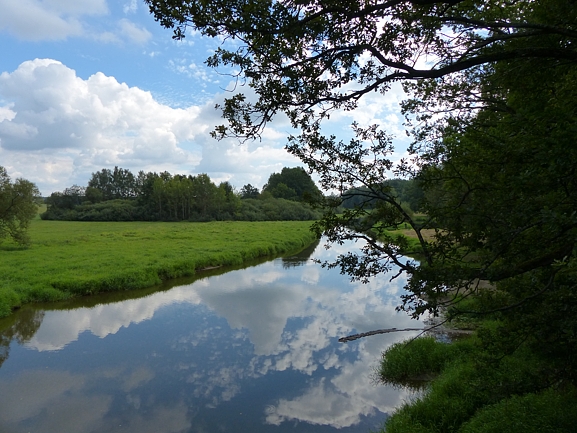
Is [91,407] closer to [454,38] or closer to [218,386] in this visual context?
[218,386]

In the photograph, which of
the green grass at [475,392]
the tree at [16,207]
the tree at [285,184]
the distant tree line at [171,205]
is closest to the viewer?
the green grass at [475,392]

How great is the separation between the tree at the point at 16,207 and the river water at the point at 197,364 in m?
13.1

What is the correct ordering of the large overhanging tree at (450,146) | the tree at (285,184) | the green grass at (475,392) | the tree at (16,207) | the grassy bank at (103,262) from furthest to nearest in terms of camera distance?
the tree at (285,184)
the tree at (16,207)
the grassy bank at (103,262)
the green grass at (475,392)
the large overhanging tree at (450,146)

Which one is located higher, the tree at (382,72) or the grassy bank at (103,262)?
the tree at (382,72)

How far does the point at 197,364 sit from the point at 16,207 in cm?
2151

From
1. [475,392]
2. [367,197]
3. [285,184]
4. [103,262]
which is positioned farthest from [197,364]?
[285,184]

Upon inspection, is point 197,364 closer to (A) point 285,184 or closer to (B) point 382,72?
(B) point 382,72

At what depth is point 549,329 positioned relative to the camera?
12.9 ft

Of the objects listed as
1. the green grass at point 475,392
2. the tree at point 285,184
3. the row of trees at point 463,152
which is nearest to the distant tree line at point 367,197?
the row of trees at point 463,152

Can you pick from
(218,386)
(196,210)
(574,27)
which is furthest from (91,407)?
(196,210)

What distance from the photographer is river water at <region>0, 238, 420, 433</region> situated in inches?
279

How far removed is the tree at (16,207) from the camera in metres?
23.6

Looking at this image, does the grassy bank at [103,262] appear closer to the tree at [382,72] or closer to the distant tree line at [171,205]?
the tree at [382,72]

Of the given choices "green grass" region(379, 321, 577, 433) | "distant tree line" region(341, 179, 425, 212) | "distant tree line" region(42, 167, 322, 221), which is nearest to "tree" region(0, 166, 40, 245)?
"green grass" region(379, 321, 577, 433)
